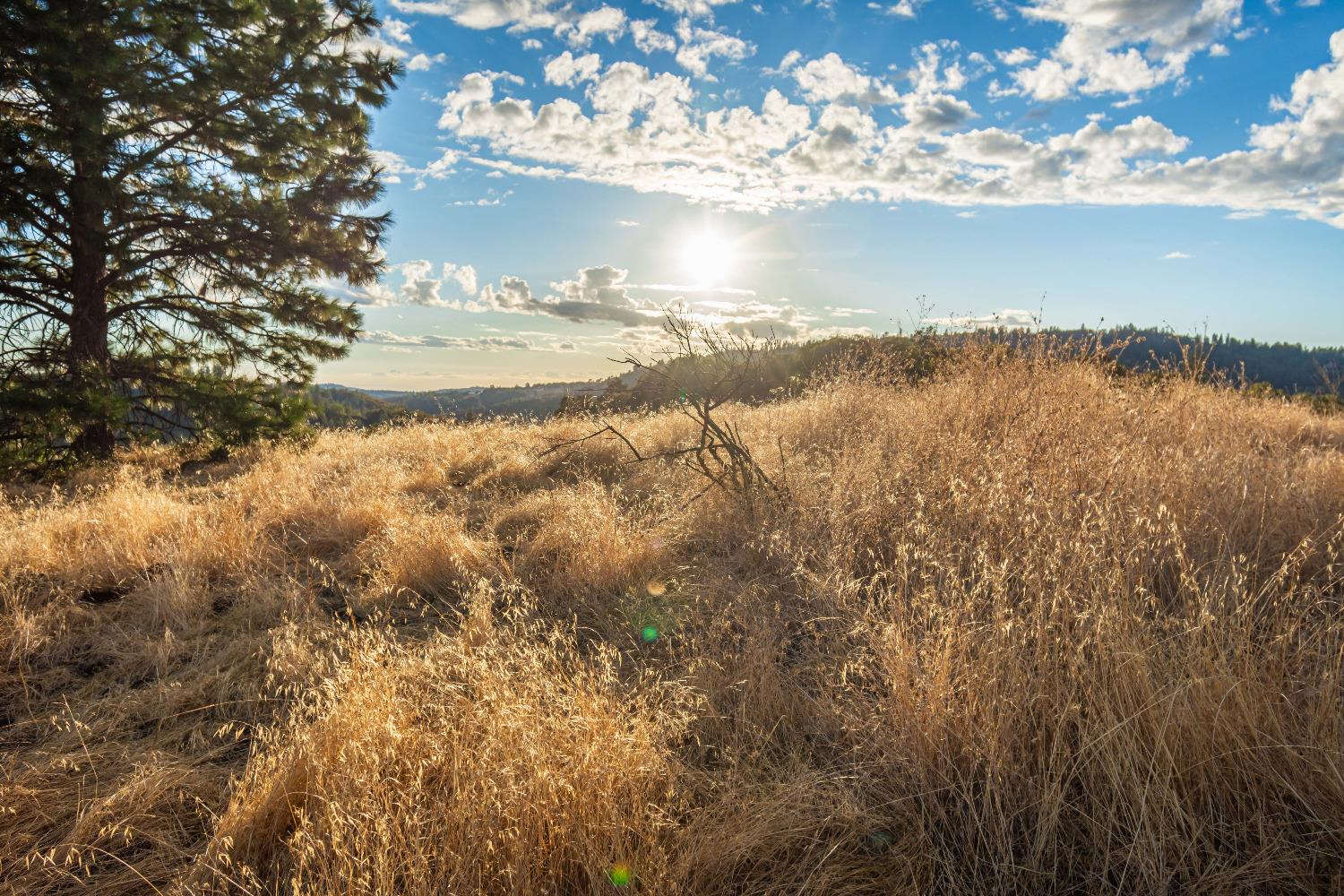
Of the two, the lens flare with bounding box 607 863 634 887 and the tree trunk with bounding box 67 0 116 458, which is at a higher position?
the tree trunk with bounding box 67 0 116 458

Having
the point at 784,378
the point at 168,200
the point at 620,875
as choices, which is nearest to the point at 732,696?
the point at 620,875

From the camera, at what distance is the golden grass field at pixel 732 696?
1686 millimetres

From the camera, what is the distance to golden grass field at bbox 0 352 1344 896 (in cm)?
169

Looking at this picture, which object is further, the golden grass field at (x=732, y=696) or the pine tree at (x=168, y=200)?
the pine tree at (x=168, y=200)

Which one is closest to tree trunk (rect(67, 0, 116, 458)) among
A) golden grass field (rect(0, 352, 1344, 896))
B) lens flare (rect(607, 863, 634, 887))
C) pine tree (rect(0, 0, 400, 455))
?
pine tree (rect(0, 0, 400, 455))

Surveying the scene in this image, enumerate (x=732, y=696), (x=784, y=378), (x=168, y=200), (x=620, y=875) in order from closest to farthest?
(x=620, y=875), (x=732, y=696), (x=168, y=200), (x=784, y=378)

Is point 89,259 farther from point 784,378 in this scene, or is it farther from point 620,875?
point 784,378

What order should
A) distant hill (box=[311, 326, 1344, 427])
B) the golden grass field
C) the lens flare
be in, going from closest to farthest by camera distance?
the lens flare → the golden grass field → distant hill (box=[311, 326, 1344, 427])

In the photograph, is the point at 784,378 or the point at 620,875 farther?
the point at 784,378

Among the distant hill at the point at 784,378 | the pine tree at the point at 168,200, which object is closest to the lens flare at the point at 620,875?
the distant hill at the point at 784,378

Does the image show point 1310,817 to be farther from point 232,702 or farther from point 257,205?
point 257,205

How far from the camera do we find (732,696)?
8.33 feet

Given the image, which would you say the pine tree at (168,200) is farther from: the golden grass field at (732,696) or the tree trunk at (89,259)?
the golden grass field at (732,696)

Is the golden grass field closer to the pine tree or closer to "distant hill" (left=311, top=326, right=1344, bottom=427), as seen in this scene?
"distant hill" (left=311, top=326, right=1344, bottom=427)
